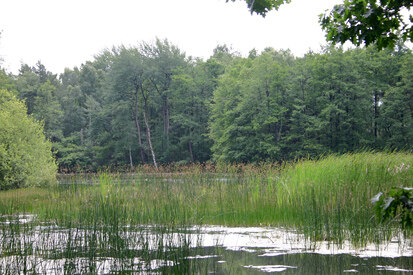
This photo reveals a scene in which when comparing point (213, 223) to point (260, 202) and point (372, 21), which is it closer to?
point (260, 202)

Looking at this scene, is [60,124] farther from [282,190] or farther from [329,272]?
[329,272]

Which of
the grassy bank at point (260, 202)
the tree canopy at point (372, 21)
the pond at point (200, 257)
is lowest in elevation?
the pond at point (200, 257)

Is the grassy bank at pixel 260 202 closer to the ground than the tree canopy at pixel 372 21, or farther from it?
closer to the ground

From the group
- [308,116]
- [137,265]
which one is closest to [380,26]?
[137,265]

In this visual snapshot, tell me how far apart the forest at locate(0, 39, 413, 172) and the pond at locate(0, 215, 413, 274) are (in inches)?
627

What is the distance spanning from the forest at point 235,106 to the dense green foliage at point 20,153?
567cm

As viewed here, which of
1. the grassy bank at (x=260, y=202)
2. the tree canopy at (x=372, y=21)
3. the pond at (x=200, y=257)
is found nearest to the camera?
the tree canopy at (x=372, y=21)

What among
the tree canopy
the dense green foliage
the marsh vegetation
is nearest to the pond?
the marsh vegetation

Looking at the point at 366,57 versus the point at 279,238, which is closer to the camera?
the point at 279,238

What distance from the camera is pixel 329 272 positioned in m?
4.68

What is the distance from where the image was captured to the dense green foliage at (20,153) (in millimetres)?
16969

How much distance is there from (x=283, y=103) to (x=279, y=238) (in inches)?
1117

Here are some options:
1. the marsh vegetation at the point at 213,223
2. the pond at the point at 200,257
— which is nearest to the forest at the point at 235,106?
the marsh vegetation at the point at 213,223

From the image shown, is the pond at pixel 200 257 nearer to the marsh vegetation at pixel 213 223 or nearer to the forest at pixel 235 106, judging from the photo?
the marsh vegetation at pixel 213 223
